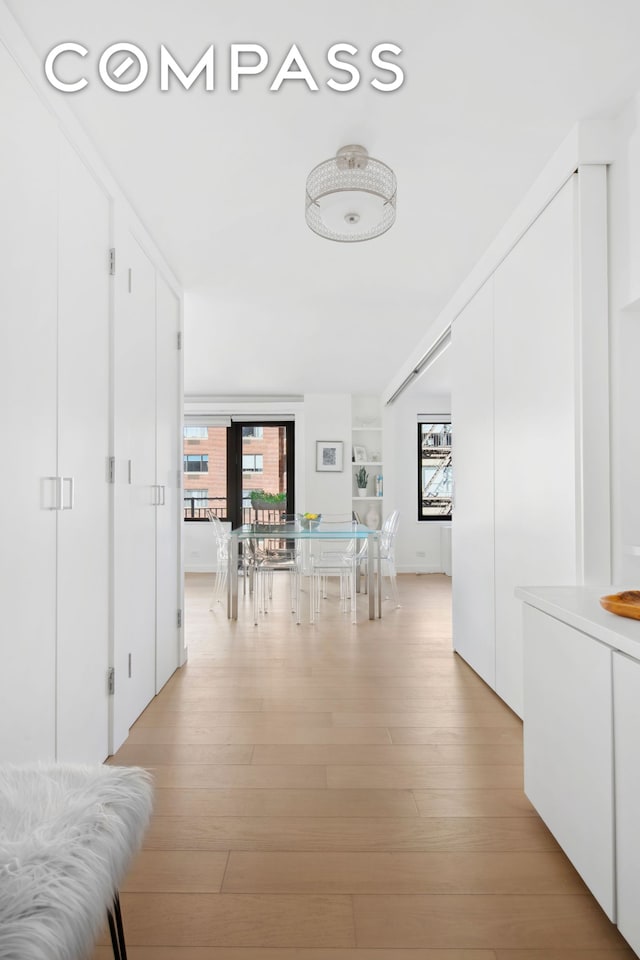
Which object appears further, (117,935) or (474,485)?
(474,485)

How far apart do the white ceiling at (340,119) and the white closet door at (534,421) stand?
1.04 feet

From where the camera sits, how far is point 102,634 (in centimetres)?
222

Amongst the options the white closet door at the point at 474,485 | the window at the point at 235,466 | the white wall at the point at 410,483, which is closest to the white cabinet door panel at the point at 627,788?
the white closet door at the point at 474,485

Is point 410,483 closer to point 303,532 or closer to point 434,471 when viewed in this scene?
point 434,471

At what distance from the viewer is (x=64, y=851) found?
875mm

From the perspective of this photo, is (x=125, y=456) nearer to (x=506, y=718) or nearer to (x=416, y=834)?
(x=416, y=834)

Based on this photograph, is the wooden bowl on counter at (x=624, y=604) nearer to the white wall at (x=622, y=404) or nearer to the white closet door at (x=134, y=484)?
the white wall at (x=622, y=404)

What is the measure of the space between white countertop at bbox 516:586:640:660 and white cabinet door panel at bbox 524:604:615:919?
0.10 ft

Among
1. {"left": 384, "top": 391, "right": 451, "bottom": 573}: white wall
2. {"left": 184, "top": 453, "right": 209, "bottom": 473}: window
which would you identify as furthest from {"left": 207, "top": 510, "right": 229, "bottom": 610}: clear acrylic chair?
{"left": 384, "top": 391, "right": 451, "bottom": 573}: white wall

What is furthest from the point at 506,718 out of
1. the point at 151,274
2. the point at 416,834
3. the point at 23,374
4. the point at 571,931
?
the point at 151,274

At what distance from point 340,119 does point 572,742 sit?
213 cm

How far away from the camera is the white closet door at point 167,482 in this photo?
312cm

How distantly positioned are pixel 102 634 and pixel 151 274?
1.83m

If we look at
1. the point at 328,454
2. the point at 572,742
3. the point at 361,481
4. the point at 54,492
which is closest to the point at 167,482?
the point at 54,492
